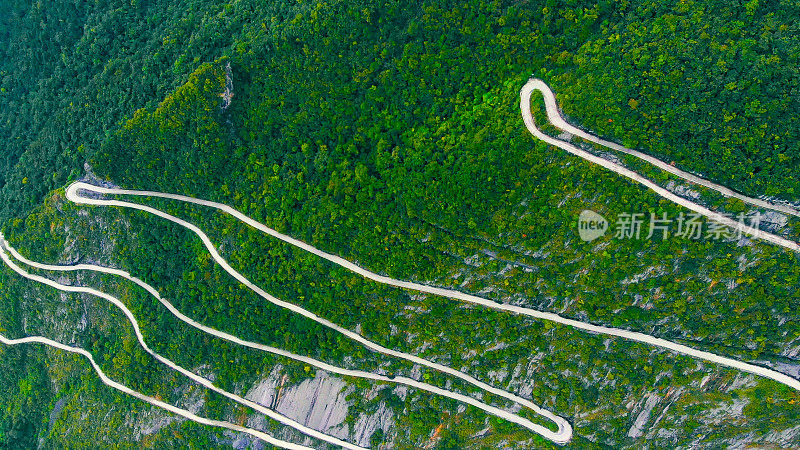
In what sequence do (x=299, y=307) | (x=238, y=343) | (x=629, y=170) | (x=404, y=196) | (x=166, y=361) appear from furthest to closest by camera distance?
1. (x=166, y=361)
2. (x=238, y=343)
3. (x=299, y=307)
4. (x=404, y=196)
5. (x=629, y=170)

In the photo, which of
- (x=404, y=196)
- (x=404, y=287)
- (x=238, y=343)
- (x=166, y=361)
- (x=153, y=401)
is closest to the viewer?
(x=404, y=196)

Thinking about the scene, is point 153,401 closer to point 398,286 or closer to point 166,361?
point 166,361

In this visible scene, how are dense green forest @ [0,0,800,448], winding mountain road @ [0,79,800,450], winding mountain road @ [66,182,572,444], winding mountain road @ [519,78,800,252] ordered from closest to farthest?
winding mountain road @ [519,78,800,252], dense green forest @ [0,0,800,448], winding mountain road @ [0,79,800,450], winding mountain road @ [66,182,572,444]

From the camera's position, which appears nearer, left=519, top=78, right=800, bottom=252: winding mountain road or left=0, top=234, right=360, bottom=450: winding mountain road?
left=519, top=78, right=800, bottom=252: winding mountain road

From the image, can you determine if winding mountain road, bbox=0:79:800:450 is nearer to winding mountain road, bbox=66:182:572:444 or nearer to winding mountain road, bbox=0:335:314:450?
winding mountain road, bbox=66:182:572:444

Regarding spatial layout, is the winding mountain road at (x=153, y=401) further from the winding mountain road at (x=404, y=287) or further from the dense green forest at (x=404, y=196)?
the winding mountain road at (x=404, y=287)

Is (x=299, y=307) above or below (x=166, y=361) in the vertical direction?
above

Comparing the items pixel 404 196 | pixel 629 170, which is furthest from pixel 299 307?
pixel 629 170

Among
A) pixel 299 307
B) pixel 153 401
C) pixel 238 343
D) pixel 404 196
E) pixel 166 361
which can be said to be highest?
pixel 404 196

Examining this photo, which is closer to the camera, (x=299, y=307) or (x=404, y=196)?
(x=404, y=196)

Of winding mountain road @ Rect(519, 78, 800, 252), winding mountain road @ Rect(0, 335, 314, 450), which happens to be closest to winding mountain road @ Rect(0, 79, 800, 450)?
winding mountain road @ Rect(519, 78, 800, 252)
